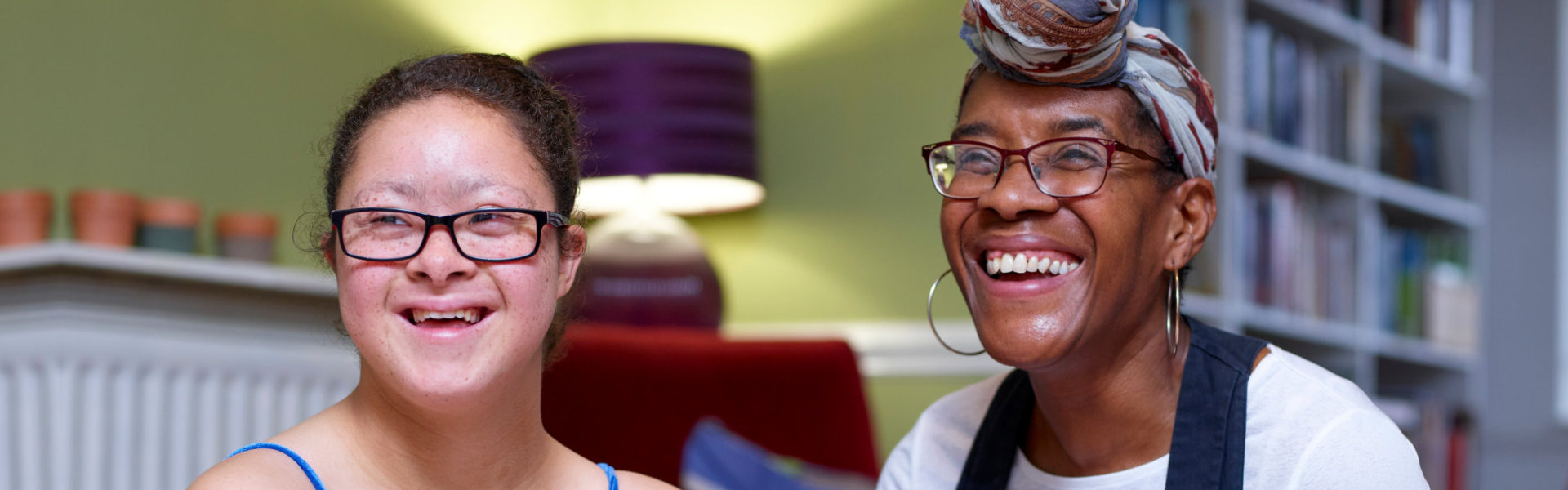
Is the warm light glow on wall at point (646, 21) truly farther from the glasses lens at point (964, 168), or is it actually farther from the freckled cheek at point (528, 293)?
the freckled cheek at point (528, 293)

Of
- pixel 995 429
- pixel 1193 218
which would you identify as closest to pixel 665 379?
pixel 995 429

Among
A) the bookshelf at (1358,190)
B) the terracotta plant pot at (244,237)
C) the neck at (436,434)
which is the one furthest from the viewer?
the bookshelf at (1358,190)

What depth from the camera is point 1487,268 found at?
4684 mm

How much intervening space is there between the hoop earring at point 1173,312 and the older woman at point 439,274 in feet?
2.14

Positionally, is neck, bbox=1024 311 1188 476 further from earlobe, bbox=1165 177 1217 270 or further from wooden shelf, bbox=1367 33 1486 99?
wooden shelf, bbox=1367 33 1486 99

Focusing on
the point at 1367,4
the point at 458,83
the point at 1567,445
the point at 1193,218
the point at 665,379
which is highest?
the point at 1367,4

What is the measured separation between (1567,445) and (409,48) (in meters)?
4.18

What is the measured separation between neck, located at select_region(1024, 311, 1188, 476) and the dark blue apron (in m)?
0.03

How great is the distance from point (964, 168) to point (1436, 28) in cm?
347

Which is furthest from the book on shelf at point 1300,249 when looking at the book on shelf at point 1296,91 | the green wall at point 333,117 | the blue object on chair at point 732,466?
the blue object on chair at point 732,466

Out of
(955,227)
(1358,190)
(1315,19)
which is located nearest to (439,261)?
(955,227)

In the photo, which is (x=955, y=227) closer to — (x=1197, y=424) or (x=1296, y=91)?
(x=1197, y=424)

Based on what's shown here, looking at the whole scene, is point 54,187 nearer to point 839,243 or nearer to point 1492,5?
point 839,243

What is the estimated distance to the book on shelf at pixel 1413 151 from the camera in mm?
4199
